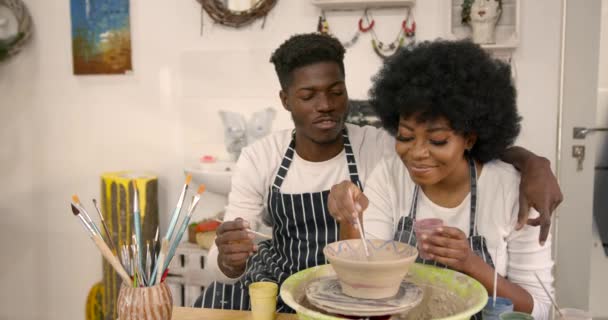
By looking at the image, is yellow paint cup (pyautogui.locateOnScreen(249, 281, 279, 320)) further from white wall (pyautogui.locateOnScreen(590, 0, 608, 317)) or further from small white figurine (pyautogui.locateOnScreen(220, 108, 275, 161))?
white wall (pyautogui.locateOnScreen(590, 0, 608, 317))

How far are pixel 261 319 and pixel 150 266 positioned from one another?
0.26 m

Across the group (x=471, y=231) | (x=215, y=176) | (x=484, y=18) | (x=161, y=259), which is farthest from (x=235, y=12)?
(x=161, y=259)

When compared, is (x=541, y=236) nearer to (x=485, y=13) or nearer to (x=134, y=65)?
(x=485, y=13)

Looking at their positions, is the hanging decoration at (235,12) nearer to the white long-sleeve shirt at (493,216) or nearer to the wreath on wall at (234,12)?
the wreath on wall at (234,12)

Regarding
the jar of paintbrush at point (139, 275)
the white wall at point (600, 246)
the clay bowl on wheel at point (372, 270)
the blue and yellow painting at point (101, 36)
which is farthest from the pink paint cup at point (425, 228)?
the blue and yellow painting at point (101, 36)

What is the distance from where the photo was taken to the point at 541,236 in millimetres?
1305

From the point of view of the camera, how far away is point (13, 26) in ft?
10.7

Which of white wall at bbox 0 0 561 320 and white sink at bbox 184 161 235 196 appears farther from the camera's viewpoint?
white wall at bbox 0 0 561 320

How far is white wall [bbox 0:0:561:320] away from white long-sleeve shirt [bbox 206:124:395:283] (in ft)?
4.00

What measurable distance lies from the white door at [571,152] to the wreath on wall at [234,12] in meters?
1.60

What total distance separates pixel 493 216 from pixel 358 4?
5.79 feet

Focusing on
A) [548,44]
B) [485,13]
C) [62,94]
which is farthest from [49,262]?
[548,44]

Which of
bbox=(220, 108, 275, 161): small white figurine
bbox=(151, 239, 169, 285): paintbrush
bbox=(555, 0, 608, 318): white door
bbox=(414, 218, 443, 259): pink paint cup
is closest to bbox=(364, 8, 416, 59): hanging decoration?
bbox=(220, 108, 275, 161): small white figurine

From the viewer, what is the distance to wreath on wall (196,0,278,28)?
301 cm
